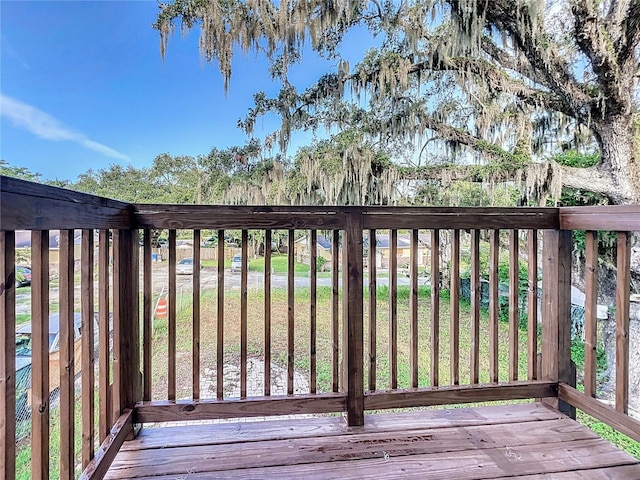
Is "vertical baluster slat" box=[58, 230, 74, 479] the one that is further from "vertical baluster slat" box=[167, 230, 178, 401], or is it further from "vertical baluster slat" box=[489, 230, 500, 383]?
"vertical baluster slat" box=[489, 230, 500, 383]

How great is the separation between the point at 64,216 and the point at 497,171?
5.51m

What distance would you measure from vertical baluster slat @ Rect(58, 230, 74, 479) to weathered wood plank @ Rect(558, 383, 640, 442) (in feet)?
6.78

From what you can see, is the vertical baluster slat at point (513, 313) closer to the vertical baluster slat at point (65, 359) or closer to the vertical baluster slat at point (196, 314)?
the vertical baluster slat at point (196, 314)

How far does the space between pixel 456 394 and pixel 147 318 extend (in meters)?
1.52

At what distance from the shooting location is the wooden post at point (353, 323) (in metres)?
1.63

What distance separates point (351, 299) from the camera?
5.40ft

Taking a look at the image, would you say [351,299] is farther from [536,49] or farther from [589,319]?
[536,49]

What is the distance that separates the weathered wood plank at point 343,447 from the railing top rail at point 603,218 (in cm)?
93

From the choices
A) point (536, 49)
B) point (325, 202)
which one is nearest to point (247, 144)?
point (325, 202)

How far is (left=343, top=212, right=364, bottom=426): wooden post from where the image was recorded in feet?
5.35

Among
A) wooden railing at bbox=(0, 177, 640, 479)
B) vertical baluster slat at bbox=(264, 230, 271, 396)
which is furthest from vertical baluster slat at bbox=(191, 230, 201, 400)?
vertical baluster slat at bbox=(264, 230, 271, 396)

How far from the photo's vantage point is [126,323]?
151 cm

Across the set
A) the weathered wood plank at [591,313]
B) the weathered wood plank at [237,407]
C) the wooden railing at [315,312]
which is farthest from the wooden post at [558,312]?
the weathered wood plank at [237,407]

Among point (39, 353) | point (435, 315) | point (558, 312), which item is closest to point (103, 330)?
point (39, 353)
